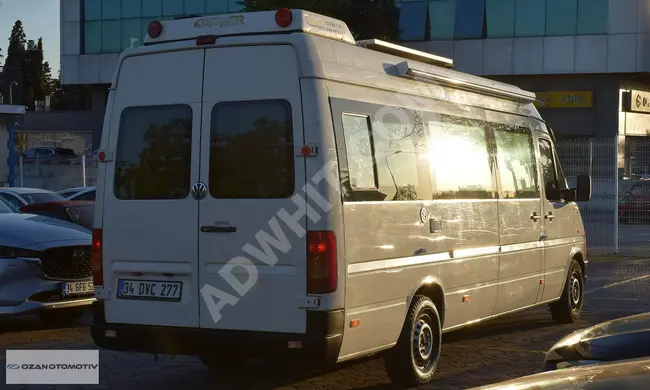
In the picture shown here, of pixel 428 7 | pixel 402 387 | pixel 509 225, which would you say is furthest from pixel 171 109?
pixel 428 7

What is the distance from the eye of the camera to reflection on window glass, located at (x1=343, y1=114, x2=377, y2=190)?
7055 mm

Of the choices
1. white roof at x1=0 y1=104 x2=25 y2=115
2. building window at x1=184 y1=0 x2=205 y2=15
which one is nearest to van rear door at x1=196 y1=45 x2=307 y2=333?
white roof at x1=0 y1=104 x2=25 y2=115

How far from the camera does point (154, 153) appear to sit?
7328mm

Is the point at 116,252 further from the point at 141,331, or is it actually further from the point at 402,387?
the point at 402,387

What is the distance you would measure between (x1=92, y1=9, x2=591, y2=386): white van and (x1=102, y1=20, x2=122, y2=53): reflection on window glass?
1910 inches

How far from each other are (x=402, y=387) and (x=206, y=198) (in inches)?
85.6

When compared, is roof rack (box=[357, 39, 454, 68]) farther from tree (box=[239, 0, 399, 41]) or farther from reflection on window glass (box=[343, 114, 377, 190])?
tree (box=[239, 0, 399, 41])

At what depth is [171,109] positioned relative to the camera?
7273 mm

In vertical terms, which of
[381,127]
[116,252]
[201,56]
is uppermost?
[201,56]

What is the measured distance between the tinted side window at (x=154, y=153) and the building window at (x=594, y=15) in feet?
134

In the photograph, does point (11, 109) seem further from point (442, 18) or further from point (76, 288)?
point (76, 288)

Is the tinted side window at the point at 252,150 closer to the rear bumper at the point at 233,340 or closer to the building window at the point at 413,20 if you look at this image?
the rear bumper at the point at 233,340

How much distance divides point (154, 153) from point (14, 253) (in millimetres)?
3123

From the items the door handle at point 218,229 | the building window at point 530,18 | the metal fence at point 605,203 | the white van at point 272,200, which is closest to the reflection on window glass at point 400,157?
the white van at point 272,200
